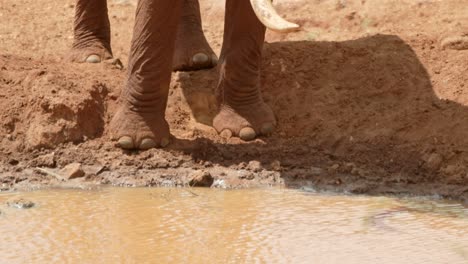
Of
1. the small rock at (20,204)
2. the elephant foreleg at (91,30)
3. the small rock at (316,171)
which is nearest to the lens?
the small rock at (20,204)

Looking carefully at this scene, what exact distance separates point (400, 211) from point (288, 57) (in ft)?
6.13

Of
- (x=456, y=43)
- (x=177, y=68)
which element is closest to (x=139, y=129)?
(x=177, y=68)

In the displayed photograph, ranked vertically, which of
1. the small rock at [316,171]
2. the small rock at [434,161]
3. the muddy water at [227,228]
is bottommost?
the muddy water at [227,228]

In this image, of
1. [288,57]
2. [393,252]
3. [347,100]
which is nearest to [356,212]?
[393,252]

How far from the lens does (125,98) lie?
19.9 feet

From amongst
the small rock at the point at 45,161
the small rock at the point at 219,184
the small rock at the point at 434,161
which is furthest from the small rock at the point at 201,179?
the small rock at the point at 434,161

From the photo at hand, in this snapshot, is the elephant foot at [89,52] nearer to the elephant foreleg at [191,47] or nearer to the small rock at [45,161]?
the elephant foreleg at [191,47]

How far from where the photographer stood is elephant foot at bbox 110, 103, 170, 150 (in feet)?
19.4

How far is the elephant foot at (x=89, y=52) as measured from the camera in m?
7.11

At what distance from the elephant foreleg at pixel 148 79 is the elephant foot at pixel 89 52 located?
1.09m

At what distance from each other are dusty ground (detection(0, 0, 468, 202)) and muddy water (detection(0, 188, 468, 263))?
0.25m

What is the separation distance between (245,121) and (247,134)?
9 cm

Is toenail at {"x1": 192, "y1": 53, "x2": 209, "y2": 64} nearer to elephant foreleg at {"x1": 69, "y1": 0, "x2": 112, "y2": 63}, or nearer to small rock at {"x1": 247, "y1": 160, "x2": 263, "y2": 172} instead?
elephant foreleg at {"x1": 69, "y1": 0, "x2": 112, "y2": 63}

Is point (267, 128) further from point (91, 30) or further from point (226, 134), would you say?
point (91, 30)
